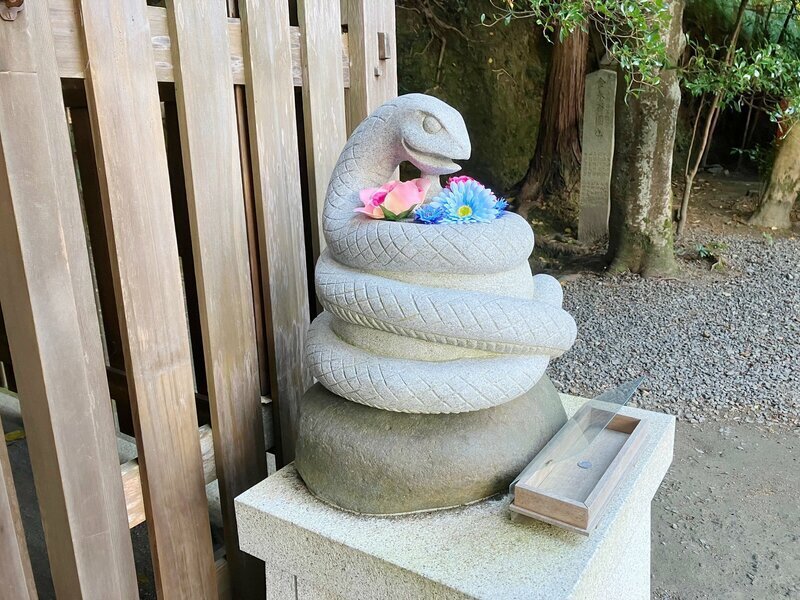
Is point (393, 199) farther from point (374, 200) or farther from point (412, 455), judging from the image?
point (412, 455)

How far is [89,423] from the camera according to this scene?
4.95ft

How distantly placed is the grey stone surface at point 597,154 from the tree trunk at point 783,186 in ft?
5.34

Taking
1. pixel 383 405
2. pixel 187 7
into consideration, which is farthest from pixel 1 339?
pixel 383 405

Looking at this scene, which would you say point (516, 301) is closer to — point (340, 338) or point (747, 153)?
point (340, 338)

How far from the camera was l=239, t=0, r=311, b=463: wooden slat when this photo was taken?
1.86m

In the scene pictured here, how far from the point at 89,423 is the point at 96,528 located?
0.26 m

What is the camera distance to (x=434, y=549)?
57.1 inches

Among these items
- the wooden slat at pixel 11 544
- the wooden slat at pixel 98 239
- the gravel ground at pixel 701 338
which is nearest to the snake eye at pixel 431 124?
the wooden slat at pixel 11 544

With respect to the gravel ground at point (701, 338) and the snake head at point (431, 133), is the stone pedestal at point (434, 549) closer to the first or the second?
the snake head at point (431, 133)

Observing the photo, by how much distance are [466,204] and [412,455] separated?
61 centimetres

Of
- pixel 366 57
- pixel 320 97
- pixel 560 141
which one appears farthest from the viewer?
pixel 560 141

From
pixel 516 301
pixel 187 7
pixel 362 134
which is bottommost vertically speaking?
pixel 516 301

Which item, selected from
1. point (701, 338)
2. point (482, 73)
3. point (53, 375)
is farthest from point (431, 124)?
point (482, 73)

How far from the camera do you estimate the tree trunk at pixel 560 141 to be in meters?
7.15
